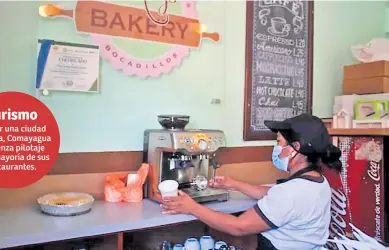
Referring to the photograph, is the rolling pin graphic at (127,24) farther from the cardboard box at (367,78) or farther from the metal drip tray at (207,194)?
the cardboard box at (367,78)

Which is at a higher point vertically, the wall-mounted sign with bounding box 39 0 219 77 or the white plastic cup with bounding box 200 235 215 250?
the wall-mounted sign with bounding box 39 0 219 77

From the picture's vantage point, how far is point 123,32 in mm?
2027

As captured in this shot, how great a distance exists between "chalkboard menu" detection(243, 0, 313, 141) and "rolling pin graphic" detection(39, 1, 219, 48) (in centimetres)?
39

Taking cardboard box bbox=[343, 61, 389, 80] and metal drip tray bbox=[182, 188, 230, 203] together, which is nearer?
metal drip tray bbox=[182, 188, 230, 203]

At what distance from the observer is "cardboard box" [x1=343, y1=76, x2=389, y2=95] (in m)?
2.37

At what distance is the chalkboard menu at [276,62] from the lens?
248cm

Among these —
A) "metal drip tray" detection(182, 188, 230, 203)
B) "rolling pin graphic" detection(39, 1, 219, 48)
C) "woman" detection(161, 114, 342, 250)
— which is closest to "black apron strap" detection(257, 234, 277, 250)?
"woman" detection(161, 114, 342, 250)

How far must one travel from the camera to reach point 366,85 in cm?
247

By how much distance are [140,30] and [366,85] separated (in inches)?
59.5

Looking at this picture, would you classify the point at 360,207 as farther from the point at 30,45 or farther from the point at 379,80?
the point at 30,45

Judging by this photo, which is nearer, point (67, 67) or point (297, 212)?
point (297, 212)

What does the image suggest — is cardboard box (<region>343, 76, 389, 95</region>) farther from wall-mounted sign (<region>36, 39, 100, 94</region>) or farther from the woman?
wall-mounted sign (<region>36, 39, 100, 94</region>)

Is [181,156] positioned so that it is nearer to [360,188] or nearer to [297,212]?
[297,212]

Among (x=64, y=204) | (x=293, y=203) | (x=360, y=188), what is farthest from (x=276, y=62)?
(x=64, y=204)
